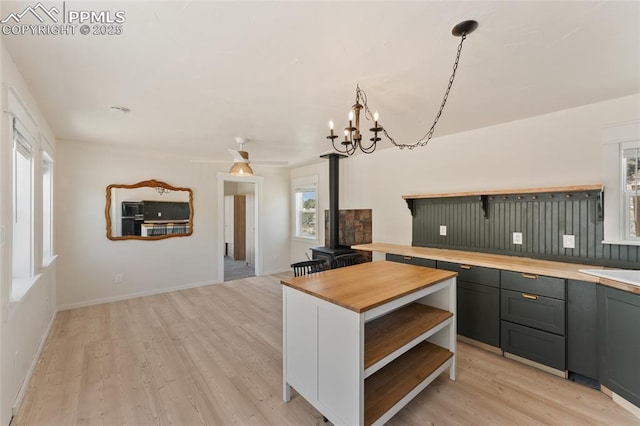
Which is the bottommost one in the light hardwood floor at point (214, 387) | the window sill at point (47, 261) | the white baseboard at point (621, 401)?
the light hardwood floor at point (214, 387)

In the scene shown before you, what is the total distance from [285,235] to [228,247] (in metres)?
A: 2.84

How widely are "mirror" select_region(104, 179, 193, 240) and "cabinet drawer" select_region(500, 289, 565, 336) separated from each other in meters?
4.73

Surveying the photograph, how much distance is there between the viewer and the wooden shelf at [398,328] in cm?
167

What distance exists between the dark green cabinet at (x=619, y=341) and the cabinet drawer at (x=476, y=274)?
68cm

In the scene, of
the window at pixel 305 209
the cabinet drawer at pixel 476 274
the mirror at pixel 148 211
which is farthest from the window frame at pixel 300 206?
the cabinet drawer at pixel 476 274

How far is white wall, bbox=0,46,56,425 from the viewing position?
5.45ft

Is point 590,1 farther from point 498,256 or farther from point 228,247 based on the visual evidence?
point 228,247

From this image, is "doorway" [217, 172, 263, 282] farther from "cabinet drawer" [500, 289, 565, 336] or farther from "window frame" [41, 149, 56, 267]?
"cabinet drawer" [500, 289, 565, 336]

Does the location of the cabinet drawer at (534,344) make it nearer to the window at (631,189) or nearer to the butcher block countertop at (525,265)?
the butcher block countertop at (525,265)

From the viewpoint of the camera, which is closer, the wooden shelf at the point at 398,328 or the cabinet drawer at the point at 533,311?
the wooden shelf at the point at 398,328

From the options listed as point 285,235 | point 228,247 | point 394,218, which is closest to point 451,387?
point 394,218

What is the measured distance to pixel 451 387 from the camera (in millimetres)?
2096

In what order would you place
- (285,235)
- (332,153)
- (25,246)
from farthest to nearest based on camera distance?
1. (285,235)
2. (332,153)
3. (25,246)

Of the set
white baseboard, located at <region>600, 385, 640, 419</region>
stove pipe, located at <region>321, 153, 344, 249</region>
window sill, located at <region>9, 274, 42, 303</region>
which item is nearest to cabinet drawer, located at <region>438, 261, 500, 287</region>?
white baseboard, located at <region>600, 385, 640, 419</region>
